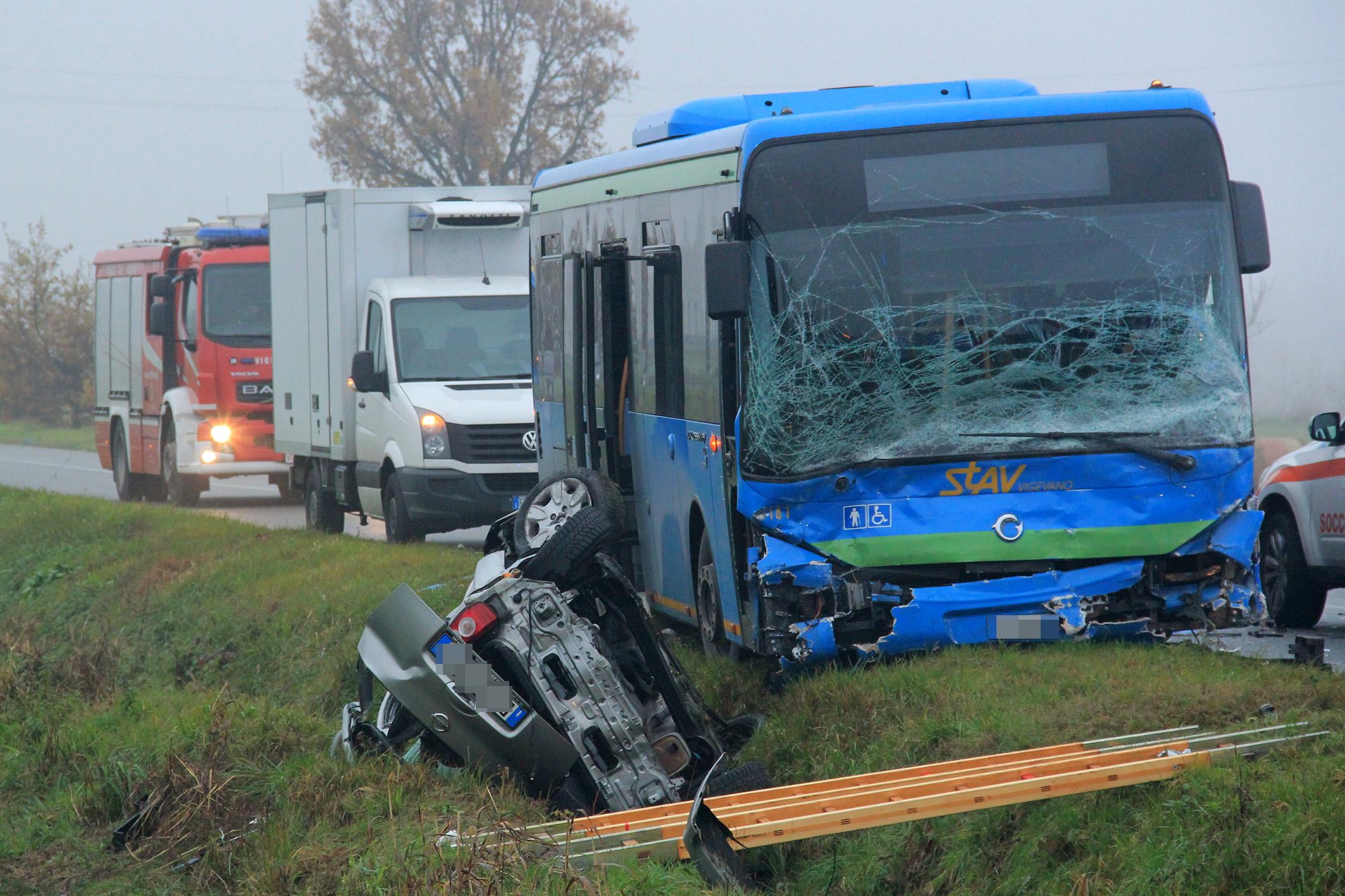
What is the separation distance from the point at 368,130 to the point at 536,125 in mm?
5452

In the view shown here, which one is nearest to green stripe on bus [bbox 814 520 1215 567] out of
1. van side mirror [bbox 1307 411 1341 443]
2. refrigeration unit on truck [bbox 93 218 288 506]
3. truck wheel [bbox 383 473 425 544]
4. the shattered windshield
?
the shattered windshield

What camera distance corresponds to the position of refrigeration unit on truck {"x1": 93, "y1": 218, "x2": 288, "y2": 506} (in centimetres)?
2348

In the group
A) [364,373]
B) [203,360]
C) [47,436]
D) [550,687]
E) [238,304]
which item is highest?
[238,304]

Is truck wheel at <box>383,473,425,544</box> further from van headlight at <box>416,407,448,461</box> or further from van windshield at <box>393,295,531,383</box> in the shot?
van windshield at <box>393,295,531,383</box>

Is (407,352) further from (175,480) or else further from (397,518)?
(175,480)

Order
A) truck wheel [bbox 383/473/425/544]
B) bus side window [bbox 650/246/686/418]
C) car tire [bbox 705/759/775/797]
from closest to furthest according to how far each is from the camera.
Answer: car tire [bbox 705/759/775/797] → bus side window [bbox 650/246/686/418] → truck wheel [bbox 383/473/425/544]

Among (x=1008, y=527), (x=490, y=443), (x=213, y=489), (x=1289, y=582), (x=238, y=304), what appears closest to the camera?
(x=1008, y=527)

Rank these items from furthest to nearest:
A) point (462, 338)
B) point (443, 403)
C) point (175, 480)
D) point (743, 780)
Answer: point (175, 480) < point (462, 338) < point (443, 403) < point (743, 780)

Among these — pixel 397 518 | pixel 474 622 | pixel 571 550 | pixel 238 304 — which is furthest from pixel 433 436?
pixel 474 622

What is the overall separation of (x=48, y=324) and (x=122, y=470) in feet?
106

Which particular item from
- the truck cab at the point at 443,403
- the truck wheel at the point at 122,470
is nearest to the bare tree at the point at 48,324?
the truck wheel at the point at 122,470

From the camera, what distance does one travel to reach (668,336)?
408 inches

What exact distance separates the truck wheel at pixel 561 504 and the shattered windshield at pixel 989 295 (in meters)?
0.84

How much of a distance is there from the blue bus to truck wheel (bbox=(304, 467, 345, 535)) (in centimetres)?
1113
